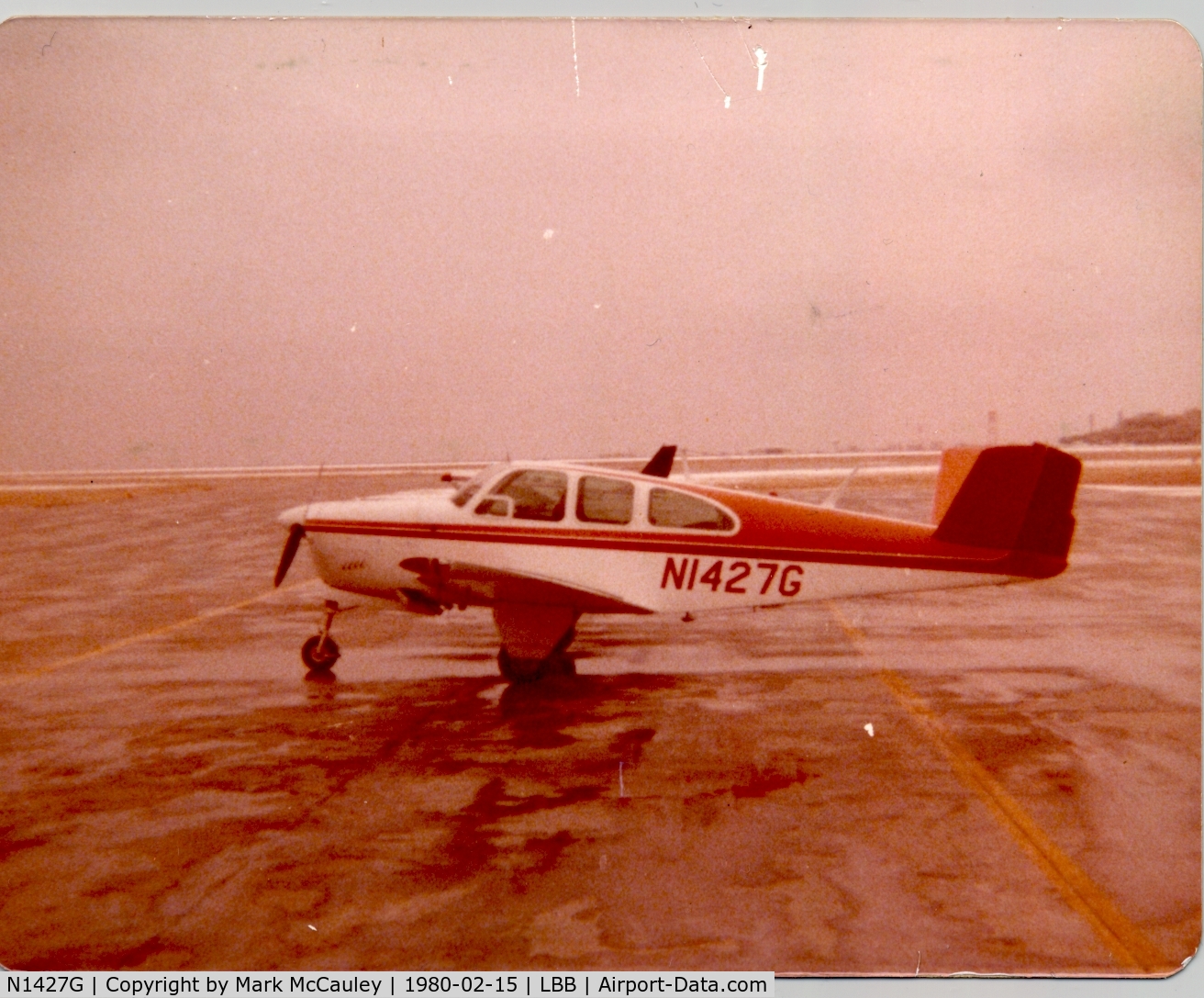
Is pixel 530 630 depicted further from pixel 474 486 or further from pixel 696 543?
pixel 696 543

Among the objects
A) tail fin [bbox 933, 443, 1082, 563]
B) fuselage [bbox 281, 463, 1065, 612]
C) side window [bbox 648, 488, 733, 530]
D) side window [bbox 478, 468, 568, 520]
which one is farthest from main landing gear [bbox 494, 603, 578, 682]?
tail fin [bbox 933, 443, 1082, 563]

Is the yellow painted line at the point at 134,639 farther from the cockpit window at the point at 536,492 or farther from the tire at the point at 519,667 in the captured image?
the cockpit window at the point at 536,492

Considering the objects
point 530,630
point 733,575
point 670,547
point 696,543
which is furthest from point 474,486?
point 733,575

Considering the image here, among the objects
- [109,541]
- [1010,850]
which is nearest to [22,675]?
[1010,850]

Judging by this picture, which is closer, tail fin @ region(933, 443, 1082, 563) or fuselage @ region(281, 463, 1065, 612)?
tail fin @ region(933, 443, 1082, 563)
